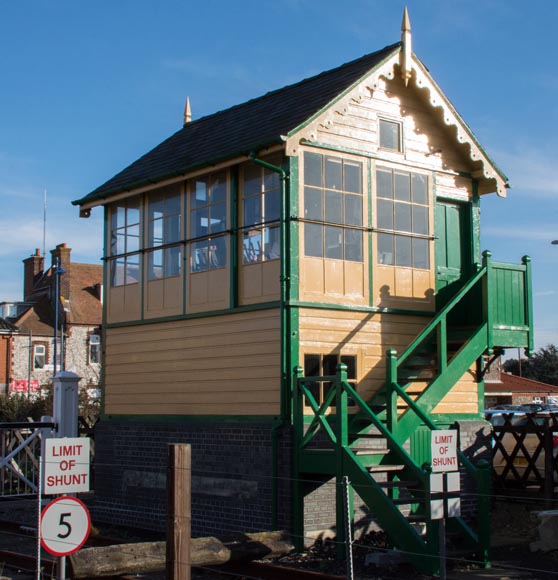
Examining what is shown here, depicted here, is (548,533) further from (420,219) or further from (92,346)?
(92,346)

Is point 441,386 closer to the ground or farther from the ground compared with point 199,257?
closer to the ground

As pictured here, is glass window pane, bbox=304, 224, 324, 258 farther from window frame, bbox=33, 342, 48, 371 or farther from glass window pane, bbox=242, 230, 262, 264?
window frame, bbox=33, 342, 48, 371

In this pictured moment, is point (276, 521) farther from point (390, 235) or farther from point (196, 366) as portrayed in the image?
point (390, 235)

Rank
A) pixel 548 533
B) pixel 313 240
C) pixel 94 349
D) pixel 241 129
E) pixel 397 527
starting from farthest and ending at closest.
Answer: pixel 94 349 → pixel 241 129 → pixel 313 240 → pixel 548 533 → pixel 397 527

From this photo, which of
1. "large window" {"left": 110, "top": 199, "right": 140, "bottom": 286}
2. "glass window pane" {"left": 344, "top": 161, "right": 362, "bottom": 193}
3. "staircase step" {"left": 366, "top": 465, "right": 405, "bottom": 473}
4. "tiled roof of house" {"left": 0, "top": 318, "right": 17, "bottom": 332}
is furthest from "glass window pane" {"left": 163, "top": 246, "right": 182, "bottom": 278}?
"tiled roof of house" {"left": 0, "top": 318, "right": 17, "bottom": 332}

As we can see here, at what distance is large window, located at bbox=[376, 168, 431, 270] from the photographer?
1573 cm

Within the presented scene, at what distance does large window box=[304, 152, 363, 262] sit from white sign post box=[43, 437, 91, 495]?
20.9ft

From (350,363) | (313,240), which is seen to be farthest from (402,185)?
(350,363)

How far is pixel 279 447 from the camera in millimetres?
14086

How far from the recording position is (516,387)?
218 feet

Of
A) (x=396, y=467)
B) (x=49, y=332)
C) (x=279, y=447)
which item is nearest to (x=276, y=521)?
(x=279, y=447)

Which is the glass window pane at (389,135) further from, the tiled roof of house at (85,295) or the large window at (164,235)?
the tiled roof of house at (85,295)

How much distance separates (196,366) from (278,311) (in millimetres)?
2345

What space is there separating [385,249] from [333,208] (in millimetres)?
1295
